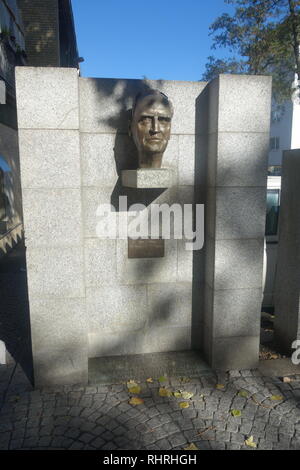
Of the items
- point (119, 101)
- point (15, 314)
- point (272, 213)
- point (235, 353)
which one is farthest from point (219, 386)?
point (15, 314)

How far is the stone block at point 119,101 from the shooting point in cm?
446

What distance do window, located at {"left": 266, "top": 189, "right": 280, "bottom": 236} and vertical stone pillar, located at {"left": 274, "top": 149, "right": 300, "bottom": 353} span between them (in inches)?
61.2

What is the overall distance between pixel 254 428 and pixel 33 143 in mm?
3947

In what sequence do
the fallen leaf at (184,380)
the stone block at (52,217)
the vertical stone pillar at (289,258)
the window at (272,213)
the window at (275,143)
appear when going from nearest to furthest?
the stone block at (52,217) → the fallen leaf at (184,380) → the vertical stone pillar at (289,258) → the window at (272,213) → the window at (275,143)

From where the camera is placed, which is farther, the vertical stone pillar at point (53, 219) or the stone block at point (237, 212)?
the stone block at point (237, 212)

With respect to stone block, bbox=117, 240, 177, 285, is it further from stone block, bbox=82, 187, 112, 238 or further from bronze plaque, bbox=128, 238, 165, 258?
stone block, bbox=82, 187, 112, 238

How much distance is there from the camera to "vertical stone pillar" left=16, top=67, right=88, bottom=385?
3.97 meters

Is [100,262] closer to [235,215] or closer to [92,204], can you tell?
[92,204]

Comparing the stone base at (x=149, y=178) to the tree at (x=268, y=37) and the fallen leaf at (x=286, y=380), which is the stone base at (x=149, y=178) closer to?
the fallen leaf at (x=286, y=380)

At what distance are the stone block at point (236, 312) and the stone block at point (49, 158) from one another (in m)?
2.45

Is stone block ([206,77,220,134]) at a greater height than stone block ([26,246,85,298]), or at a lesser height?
greater

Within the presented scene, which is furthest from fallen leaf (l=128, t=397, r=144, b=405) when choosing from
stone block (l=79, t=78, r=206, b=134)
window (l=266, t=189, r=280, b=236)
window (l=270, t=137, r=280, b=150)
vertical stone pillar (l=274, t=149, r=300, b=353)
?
window (l=270, t=137, r=280, b=150)

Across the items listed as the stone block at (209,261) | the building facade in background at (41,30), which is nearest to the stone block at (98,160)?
the stone block at (209,261)

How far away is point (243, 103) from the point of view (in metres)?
4.36
